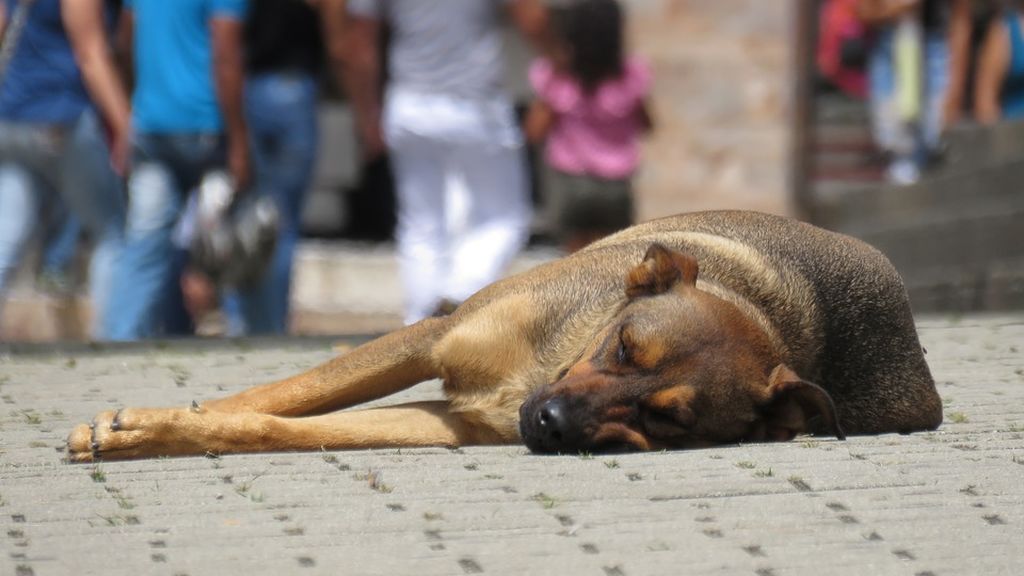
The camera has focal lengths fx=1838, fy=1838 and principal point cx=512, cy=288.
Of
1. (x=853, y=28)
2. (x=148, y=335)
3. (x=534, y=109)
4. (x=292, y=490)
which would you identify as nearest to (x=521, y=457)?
(x=292, y=490)

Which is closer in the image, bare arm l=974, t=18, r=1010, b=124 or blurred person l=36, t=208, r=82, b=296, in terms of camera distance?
blurred person l=36, t=208, r=82, b=296

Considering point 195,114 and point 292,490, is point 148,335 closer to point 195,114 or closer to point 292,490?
point 195,114

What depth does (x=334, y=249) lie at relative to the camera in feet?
43.7

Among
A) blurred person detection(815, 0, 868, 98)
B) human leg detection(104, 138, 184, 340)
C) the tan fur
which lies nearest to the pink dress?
human leg detection(104, 138, 184, 340)

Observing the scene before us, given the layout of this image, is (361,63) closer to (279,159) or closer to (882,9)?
(279,159)

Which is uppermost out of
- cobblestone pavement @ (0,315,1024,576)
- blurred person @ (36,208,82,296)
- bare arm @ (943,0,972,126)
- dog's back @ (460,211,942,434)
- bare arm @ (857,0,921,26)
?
bare arm @ (857,0,921,26)

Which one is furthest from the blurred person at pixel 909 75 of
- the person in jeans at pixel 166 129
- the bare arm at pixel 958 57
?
the person in jeans at pixel 166 129

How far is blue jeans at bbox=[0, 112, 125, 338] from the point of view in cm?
865

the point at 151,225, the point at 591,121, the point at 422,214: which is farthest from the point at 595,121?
the point at 151,225

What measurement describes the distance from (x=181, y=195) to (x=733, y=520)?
17.0 ft

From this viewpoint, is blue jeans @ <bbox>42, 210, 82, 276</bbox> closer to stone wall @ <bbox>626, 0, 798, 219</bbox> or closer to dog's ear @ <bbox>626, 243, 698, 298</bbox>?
stone wall @ <bbox>626, 0, 798, 219</bbox>

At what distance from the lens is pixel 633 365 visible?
521 cm

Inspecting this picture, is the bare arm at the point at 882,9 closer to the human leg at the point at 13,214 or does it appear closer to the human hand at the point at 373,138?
the human hand at the point at 373,138

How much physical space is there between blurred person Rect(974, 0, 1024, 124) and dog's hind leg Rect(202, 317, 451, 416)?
755 cm
